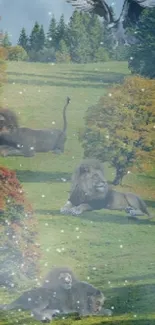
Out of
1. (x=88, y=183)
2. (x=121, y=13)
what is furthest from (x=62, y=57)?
(x=88, y=183)

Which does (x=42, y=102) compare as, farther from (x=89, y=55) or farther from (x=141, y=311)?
(x=141, y=311)

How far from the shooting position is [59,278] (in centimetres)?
443

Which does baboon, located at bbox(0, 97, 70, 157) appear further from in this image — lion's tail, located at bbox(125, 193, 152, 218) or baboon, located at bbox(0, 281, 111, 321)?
baboon, located at bbox(0, 281, 111, 321)

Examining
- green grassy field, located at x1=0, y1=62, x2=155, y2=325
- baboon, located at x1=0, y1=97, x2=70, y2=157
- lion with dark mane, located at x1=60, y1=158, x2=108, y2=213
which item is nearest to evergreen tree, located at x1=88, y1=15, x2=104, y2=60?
green grassy field, located at x1=0, y1=62, x2=155, y2=325

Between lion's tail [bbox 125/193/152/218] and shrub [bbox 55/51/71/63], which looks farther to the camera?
lion's tail [bbox 125/193/152/218]

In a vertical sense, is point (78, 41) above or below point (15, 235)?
above

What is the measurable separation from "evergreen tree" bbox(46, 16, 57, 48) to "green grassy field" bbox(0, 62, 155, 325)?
0.16 metres

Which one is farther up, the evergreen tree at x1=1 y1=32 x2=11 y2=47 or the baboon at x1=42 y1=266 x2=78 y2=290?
the evergreen tree at x1=1 y1=32 x2=11 y2=47

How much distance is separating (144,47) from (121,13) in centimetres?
28

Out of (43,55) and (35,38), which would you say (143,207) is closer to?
(43,55)

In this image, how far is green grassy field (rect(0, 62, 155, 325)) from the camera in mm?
4363

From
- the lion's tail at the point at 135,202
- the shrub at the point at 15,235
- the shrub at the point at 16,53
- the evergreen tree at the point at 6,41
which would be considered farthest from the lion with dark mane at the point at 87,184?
the evergreen tree at the point at 6,41

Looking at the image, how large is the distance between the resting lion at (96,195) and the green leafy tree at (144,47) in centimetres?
67

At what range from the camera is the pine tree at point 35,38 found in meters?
4.42
